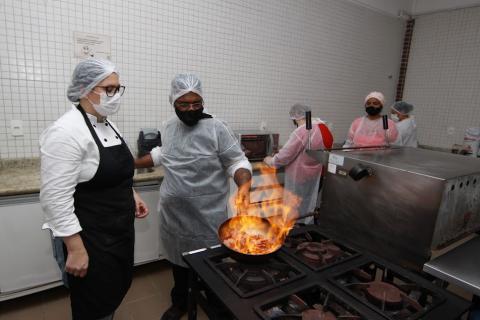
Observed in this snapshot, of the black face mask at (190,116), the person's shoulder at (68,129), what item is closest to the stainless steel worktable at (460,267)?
the black face mask at (190,116)

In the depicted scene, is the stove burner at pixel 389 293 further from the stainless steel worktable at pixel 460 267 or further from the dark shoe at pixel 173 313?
the dark shoe at pixel 173 313

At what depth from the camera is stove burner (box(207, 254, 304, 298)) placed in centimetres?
91

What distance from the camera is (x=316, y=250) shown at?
111cm

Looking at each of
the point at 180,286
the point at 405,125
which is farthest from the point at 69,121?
the point at 405,125

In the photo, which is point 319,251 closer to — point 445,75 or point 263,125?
point 263,125

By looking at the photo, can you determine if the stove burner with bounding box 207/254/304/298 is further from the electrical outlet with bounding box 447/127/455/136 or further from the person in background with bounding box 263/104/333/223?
the electrical outlet with bounding box 447/127/455/136

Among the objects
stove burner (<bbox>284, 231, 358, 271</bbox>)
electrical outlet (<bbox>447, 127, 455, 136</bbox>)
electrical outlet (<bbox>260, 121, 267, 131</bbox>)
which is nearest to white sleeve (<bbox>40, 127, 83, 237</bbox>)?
stove burner (<bbox>284, 231, 358, 271</bbox>)

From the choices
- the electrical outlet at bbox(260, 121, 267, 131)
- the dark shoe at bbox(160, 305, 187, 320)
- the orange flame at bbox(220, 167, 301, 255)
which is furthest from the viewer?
the electrical outlet at bbox(260, 121, 267, 131)

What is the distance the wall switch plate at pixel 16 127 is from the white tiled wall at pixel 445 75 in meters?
4.64

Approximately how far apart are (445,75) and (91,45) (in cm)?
422

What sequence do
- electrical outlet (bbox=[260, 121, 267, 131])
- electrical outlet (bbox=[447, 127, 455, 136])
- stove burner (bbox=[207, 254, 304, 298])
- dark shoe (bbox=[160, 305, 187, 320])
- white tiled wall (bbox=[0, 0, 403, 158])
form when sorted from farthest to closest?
electrical outlet (bbox=[447, 127, 455, 136]) → electrical outlet (bbox=[260, 121, 267, 131]) → white tiled wall (bbox=[0, 0, 403, 158]) → dark shoe (bbox=[160, 305, 187, 320]) → stove burner (bbox=[207, 254, 304, 298])

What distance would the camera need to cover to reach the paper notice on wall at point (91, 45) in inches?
82.4

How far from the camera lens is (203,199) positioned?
1629 millimetres

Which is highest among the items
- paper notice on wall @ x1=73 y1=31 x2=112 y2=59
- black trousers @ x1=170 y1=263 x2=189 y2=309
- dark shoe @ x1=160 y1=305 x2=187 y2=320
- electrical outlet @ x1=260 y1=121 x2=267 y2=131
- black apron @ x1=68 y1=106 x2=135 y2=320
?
paper notice on wall @ x1=73 y1=31 x2=112 y2=59
